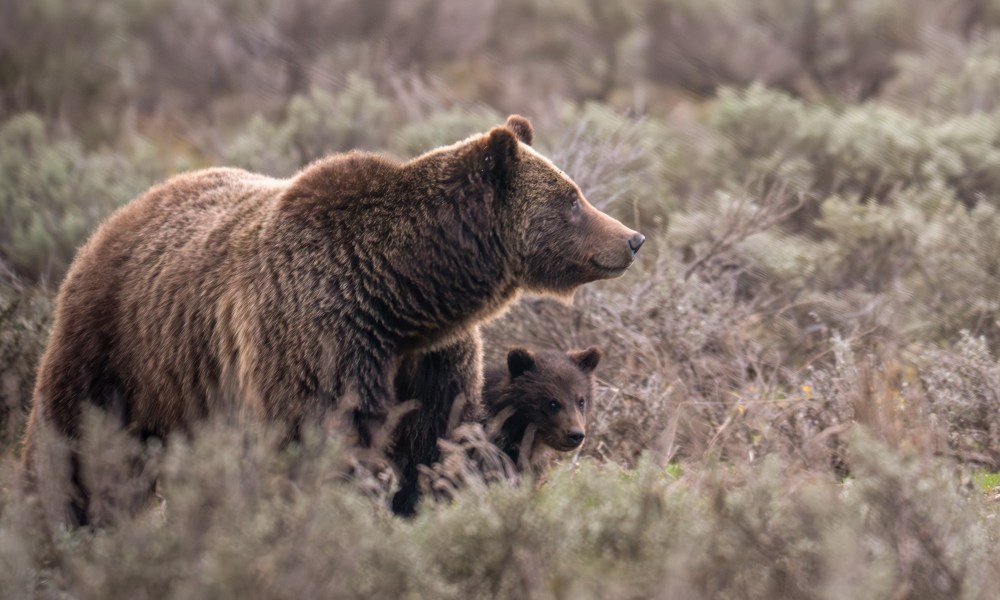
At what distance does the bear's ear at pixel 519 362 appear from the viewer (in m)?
6.89

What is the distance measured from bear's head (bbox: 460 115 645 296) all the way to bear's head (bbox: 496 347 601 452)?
93 cm

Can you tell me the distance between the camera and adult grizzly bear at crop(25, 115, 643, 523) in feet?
17.3

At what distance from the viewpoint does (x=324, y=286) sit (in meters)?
5.30

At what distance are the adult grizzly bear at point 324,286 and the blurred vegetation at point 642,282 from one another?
466 mm

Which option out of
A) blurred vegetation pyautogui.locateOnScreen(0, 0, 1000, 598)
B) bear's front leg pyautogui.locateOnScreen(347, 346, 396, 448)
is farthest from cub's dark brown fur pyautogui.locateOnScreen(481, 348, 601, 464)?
bear's front leg pyautogui.locateOnScreen(347, 346, 396, 448)

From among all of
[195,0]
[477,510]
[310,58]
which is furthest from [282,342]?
[195,0]

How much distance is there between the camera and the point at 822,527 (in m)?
4.02

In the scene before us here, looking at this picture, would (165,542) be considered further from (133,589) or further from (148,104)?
(148,104)

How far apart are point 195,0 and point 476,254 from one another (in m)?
14.9

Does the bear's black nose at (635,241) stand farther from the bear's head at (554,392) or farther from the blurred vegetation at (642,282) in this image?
the bear's head at (554,392)

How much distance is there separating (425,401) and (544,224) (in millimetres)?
978

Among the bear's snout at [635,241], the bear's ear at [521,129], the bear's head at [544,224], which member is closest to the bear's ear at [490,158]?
the bear's head at [544,224]

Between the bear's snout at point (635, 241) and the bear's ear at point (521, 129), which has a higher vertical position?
the bear's ear at point (521, 129)

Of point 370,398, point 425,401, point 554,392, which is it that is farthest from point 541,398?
point 370,398
